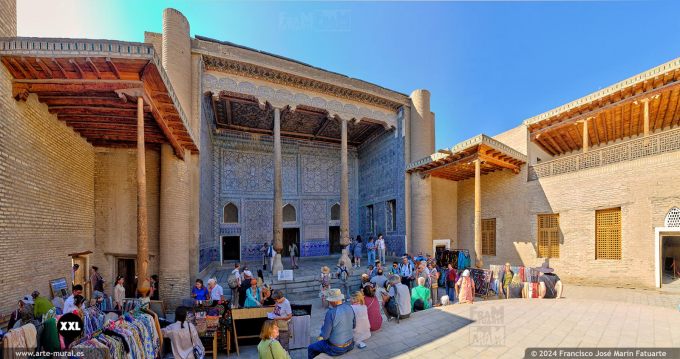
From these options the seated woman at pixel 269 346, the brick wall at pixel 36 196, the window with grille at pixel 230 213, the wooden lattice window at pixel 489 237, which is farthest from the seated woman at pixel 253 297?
the wooden lattice window at pixel 489 237

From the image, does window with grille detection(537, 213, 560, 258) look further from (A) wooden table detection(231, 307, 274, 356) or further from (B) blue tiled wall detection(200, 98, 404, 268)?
(A) wooden table detection(231, 307, 274, 356)

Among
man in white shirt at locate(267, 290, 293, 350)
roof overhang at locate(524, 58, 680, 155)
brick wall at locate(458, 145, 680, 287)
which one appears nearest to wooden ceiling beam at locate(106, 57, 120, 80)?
man in white shirt at locate(267, 290, 293, 350)

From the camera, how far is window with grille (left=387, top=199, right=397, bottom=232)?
15359 millimetres

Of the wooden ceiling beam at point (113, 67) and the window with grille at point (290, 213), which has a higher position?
the wooden ceiling beam at point (113, 67)

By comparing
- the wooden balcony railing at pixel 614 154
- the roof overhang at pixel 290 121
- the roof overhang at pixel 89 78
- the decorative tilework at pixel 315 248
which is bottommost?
the decorative tilework at pixel 315 248

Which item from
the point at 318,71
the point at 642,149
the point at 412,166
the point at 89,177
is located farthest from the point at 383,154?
the point at 89,177

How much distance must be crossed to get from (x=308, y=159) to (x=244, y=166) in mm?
3638

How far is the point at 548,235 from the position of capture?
37.9 ft

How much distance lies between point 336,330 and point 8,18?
7.93m

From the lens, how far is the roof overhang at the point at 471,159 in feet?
37.3

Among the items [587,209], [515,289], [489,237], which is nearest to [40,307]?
[515,289]

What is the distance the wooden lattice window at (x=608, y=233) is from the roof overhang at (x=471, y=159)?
11.0 feet

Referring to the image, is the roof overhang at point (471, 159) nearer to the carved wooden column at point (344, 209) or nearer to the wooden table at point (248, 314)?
the carved wooden column at point (344, 209)

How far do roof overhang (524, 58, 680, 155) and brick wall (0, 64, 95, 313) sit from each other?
15.6 m
